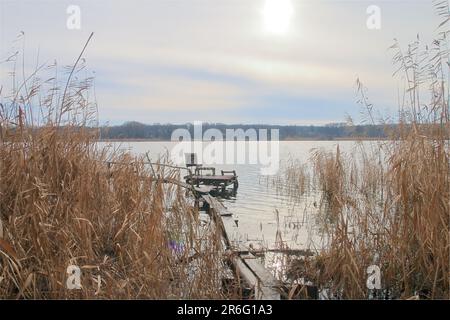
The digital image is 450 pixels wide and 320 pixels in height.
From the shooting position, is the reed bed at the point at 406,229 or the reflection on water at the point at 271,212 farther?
the reflection on water at the point at 271,212

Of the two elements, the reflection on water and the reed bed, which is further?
the reflection on water

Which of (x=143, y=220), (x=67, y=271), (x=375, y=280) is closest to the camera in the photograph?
(x=67, y=271)

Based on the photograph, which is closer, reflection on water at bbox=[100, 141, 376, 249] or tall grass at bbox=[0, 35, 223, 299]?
tall grass at bbox=[0, 35, 223, 299]

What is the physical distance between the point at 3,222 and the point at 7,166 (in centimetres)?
53

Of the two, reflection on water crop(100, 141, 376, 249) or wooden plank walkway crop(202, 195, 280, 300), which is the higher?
wooden plank walkway crop(202, 195, 280, 300)

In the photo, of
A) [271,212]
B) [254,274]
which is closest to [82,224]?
[254,274]

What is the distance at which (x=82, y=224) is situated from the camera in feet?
11.6

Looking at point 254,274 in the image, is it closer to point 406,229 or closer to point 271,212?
point 406,229

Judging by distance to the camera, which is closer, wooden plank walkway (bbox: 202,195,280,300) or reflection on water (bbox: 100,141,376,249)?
wooden plank walkway (bbox: 202,195,280,300)

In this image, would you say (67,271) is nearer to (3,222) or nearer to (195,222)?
(3,222)

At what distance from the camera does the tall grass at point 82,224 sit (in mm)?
3129

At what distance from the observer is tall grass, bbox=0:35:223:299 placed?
10.3ft

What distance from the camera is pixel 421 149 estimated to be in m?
3.74
